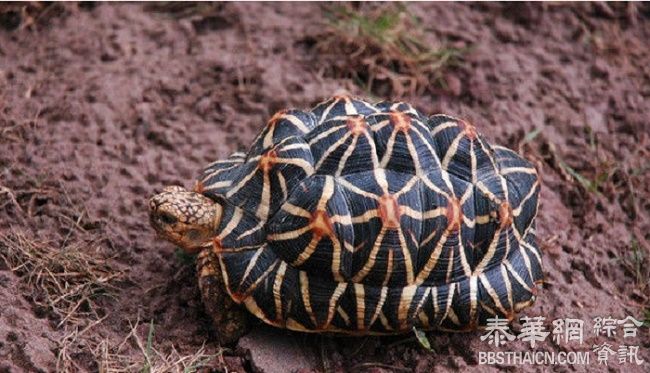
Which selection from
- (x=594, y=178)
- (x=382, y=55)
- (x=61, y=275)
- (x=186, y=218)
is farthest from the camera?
(x=382, y=55)

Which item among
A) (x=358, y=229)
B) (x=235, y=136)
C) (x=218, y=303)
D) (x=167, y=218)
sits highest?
(x=358, y=229)

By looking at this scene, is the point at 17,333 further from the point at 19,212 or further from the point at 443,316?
the point at 443,316

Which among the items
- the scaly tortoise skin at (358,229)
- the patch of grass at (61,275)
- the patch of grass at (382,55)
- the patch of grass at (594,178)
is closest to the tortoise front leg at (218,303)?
the scaly tortoise skin at (358,229)

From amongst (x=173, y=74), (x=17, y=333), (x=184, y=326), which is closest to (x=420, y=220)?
(x=184, y=326)

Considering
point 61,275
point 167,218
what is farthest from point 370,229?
point 61,275

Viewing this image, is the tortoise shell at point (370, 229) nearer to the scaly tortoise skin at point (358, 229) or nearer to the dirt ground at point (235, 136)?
the scaly tortoise skin at point (358, 229)

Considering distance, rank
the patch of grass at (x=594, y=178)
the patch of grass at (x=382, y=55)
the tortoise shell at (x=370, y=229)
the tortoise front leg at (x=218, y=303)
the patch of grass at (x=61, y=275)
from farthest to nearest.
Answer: the patch of grass at (x=382, y=55), the patch of grass at (x=594, y=178), the patch of grass at (x=61, y=275), the tortoise front leg at (x=218, y=303), the tortoise shell at (x=370, y=229)

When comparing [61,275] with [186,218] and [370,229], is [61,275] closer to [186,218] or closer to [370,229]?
[186,218]
